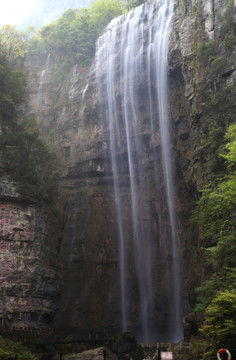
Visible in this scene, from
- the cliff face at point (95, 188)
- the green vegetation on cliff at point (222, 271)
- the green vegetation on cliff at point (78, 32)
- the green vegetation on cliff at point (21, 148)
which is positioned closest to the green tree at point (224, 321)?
the green vegetation on cliff at point (222, 271)

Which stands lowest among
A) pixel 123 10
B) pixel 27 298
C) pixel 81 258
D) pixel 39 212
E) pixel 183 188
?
pixel 27 298

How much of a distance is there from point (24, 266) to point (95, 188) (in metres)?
13.0

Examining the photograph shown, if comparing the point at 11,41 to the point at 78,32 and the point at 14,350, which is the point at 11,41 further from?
the point at 14,350

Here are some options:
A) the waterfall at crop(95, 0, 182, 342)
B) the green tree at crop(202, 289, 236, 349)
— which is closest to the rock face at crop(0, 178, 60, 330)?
the waterfall at crop(95, 0, 182, 342)

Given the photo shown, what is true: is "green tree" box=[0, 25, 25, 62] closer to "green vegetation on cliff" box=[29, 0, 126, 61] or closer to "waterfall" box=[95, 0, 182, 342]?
"green vegetation on cliff" box=[29, 0, 126, 61]

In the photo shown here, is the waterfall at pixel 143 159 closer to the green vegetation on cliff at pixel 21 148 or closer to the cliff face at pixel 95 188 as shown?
the cliff face at pixel 95 188

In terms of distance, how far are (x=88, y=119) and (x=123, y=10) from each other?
14.1 metres

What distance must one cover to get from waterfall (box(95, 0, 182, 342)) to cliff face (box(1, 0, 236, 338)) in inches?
9.5

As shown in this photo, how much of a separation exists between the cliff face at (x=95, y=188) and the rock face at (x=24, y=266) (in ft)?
0.17

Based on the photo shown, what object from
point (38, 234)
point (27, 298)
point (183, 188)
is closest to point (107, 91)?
point (183, 188)

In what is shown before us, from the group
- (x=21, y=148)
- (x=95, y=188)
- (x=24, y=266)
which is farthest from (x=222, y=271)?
(x=95, y=188)

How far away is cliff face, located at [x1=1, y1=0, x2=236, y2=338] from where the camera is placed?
1978 centimetres

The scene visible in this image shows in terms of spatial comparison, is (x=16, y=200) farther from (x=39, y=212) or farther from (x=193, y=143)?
(x=193, y=143)

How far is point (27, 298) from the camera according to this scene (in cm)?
1872
